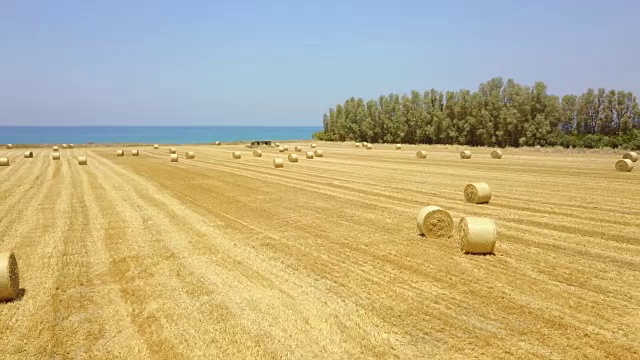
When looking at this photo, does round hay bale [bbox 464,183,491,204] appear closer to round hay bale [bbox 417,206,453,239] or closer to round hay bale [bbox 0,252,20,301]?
round hay bale [bbox 417,206,453,239]

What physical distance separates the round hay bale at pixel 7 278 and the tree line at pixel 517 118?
77.7 m

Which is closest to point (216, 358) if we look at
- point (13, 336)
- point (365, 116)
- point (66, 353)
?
point (66, 353)

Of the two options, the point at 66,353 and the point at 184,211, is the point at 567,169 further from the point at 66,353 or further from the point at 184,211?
the point at 66,353

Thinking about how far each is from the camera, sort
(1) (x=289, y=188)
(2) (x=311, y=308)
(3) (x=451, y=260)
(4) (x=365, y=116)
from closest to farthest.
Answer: (2) (x=311, y=308), (3) (x=451, y=260), (1) (x=289, y=188), (4) (x=365, y=116)

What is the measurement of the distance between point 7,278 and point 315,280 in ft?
21.4

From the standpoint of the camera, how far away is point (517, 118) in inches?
3329

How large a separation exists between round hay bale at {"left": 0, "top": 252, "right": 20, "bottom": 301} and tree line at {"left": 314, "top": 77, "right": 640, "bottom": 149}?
7767cm

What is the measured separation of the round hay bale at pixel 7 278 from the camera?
998cm

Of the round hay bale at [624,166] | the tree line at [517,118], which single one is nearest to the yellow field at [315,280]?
the round hay bale at [624,166]

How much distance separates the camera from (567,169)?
36.3 m

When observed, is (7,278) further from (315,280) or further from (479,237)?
(479,237)

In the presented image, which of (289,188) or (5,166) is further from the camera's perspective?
(5,166)

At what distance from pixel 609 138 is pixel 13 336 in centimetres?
8678

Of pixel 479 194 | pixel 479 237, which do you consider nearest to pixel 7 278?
pixel 479 237
